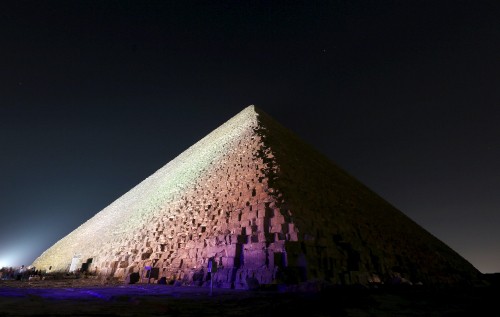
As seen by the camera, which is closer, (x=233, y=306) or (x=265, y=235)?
(x=233, y=306)

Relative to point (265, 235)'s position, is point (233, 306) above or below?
below

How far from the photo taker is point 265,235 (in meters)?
8.95

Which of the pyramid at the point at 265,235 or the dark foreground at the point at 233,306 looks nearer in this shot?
the dark foreground at the point at 233,306

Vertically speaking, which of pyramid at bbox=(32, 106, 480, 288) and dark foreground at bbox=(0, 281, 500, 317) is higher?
pyramid at bbox=(32, 106, 480, 288)

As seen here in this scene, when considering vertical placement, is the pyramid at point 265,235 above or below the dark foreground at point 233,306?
above

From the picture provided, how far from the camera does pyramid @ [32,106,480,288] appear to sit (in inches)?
342

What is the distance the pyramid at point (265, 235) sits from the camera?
870 centimetres

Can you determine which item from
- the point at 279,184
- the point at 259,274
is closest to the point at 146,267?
the point at 259,274

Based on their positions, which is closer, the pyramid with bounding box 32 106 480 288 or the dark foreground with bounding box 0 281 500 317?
the dark foreground with bounding box 0 281 500 317


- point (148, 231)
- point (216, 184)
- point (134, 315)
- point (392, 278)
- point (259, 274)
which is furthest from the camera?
point (148, 231)

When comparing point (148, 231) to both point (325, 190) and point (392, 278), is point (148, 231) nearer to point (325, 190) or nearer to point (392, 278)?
point (325, 190)

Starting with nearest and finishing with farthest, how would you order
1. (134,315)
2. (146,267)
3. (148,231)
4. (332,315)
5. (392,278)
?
1. (134,315)
2. (332,315)
3. (392,278)
4. (146,267)
5. (148,231)

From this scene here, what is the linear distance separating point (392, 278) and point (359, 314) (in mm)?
6376

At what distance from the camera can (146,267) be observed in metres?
11.3
